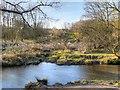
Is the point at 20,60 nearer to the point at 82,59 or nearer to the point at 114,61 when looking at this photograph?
the point at 82,59

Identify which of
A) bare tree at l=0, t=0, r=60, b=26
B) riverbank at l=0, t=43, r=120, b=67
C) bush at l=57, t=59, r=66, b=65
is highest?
bare tree at l=0, t=0, r=60, b=26

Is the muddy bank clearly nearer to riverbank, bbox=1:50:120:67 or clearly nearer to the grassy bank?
riverbank, bbox=1:50:120:67

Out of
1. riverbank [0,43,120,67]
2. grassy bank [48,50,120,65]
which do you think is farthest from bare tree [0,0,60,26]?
grassy bank [48,50,120,65]

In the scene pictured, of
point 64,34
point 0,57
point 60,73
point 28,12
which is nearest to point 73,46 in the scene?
point 64,34

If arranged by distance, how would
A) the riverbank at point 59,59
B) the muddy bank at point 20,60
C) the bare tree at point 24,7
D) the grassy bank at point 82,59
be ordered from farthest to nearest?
the grassy bank at point 82,59 < the riverbank at point 59,59 < the muddy bank at point 20,60 < the bare tree at point 24,7

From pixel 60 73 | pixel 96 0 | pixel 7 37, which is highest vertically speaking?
pixel 96 0

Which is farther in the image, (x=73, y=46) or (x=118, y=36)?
(x=73, y=46)

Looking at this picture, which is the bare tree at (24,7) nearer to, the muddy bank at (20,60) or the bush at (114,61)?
the muddy bank at (20,60)

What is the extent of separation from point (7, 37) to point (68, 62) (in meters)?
6.27

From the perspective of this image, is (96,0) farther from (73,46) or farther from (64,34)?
(64,34)

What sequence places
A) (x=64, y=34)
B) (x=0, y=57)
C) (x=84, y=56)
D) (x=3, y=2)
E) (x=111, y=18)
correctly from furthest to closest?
(x=64, y=34), (x=84, y=56), (x=0, y=57), (x=111, y=18), (x=3, y=2)

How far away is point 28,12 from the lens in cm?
646

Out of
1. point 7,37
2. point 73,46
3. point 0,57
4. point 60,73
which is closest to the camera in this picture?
point 60,73

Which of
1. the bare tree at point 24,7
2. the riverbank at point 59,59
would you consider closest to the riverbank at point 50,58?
the riverbank at point 59,59
